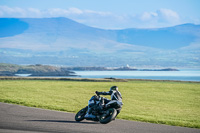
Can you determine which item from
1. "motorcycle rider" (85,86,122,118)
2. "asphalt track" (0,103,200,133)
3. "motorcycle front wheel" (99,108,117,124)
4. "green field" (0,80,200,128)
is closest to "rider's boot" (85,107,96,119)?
"motorcycle rider" (85,86,122,118)

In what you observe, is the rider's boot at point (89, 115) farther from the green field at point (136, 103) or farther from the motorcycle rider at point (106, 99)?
the green field at point (136, 103)

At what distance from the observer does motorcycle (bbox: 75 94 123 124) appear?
15967 mm

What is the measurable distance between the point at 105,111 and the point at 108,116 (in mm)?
268

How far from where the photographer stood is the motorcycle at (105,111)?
52.4ft

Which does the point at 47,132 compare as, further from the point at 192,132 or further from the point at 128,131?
the point at 192,132

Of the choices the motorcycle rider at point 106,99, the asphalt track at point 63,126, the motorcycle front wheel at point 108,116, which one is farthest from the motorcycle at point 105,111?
the asphalt track at point 63,126

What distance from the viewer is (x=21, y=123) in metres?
15.5

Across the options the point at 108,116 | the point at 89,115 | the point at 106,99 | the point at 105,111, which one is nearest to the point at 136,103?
the point at 89,115

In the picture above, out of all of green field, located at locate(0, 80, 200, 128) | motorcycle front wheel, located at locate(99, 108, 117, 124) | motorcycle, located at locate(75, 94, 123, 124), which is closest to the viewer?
motorcycle front wheel, located at locate(99, 108, 117, 124)

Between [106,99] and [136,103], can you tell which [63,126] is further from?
[136,103]

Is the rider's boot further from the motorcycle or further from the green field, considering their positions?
the green field

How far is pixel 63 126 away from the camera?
15070 millimetres

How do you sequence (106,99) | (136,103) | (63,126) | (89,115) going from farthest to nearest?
(136,103)
(89,115)
(106,99)
(63,126)

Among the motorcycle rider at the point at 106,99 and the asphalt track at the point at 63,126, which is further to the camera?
the motorcycle rider at the point at 106,99
